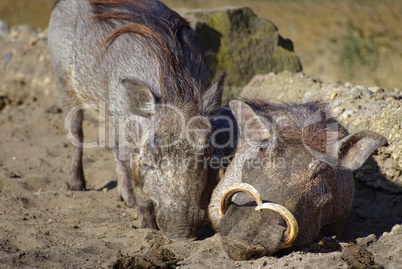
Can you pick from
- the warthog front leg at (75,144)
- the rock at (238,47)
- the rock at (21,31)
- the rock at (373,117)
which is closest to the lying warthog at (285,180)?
the rock at (373,117)

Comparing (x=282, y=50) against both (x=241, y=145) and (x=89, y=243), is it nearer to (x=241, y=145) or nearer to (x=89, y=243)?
(x=241, y=145)

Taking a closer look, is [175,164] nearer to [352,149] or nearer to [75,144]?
[352,149]

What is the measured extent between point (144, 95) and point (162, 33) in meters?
0.83

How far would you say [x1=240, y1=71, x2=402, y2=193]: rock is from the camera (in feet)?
18.0

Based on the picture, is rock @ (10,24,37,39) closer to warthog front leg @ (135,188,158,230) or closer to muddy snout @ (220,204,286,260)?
warthog front leg @ (135,188,158,230)

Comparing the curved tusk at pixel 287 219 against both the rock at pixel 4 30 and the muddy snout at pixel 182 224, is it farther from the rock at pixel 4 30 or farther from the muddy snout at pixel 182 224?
the rock at pixel 4 30

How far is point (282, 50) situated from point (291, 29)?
3803mm

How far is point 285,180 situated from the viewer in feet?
14.1

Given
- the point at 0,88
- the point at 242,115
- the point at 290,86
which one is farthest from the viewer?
the point at 0,88

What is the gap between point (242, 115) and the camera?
15.8ft

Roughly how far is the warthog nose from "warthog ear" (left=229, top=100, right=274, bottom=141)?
2.50ft

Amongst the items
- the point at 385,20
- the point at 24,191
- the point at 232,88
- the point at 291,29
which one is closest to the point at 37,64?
the point at 232,88

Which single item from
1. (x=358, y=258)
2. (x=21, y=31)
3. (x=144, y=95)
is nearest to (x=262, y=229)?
(x=358, y=258)

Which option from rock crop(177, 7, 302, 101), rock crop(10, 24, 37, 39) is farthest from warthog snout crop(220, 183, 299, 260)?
rock crop(10, 24, 37, 39)
